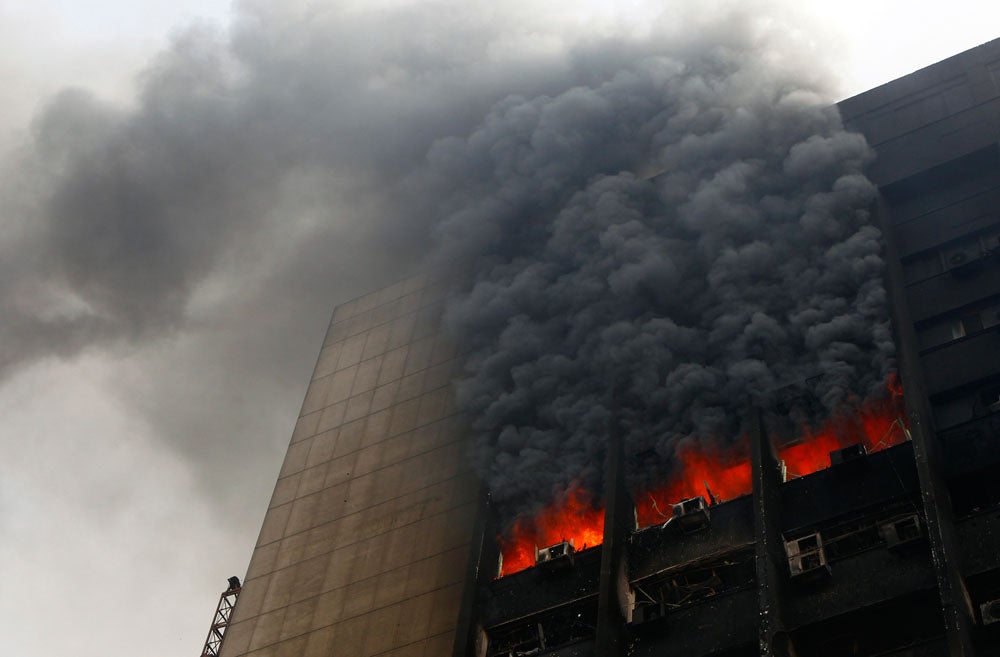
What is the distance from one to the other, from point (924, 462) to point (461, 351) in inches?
662

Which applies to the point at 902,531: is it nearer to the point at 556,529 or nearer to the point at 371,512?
the point at 556,529

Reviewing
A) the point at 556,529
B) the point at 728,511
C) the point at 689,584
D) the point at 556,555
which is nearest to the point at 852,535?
the point at 728,511

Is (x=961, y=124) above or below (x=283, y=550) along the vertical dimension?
above

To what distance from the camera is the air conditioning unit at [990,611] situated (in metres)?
25.2

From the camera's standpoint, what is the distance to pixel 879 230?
1446 inches

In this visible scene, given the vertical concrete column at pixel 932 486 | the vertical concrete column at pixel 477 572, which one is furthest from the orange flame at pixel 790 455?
the vertical concrete column at pixel 477 572

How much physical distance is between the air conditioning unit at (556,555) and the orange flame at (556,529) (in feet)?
5.37

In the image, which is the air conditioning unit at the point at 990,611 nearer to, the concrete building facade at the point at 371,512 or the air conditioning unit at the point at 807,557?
the air conditioning unit at the point at 807,557

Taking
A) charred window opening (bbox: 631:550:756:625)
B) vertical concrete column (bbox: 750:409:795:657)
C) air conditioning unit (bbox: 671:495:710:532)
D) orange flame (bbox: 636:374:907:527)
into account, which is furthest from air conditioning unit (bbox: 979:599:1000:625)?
air conditioning unit (bbox: 671:495:710:532)

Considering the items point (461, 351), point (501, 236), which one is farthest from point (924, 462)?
point (501, 236)

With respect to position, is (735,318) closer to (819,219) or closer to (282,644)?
(819,219)

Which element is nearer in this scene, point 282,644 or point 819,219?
point 282,644

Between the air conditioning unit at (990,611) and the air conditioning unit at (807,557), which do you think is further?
the air conditioning unit at (807,557)

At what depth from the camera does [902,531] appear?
2806 cm
